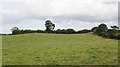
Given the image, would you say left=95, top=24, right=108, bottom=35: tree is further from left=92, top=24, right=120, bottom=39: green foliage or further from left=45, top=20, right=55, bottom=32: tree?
Answer: left=45, top=20, right=55, bottom=32: tree

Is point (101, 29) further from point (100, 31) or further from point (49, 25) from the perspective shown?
point (49, 25)

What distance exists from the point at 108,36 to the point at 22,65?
29.0 metres

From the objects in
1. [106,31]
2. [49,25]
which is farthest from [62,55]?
[49,25]

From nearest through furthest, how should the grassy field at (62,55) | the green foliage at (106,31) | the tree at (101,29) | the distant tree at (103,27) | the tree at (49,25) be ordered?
the grassy field at (62,55) < the green foliage at (106,31) < the tree at (101,29) < the distant tree at (103,27) < the tree at (49,25)

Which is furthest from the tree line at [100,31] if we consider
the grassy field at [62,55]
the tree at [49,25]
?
the grassy field at [62,55]

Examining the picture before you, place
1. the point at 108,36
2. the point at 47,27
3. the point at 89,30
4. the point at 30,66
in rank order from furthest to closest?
the point at 47,27, the point at 89,30, the point at 108,36, the point at 30,66

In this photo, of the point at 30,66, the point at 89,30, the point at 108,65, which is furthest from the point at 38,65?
the point at 89,30

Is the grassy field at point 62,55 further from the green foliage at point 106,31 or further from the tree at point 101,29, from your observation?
the tree at point 101,29

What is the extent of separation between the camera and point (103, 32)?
4094cm

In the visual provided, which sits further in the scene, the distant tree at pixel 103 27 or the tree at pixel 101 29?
the distant tree at pixel 103 27

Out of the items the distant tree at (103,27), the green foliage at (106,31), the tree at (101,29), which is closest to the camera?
the green foliage at (106,31)

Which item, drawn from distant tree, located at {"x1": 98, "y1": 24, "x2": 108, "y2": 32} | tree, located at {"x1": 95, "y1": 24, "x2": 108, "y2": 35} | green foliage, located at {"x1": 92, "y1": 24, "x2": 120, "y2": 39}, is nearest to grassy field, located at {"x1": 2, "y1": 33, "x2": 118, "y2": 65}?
green foliage, located at {"x1": 92, "y1": 24, "x2": 120, "y2": 39}

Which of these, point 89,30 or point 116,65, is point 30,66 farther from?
point 89,30

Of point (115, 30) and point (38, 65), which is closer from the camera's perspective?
point (38, 65)
